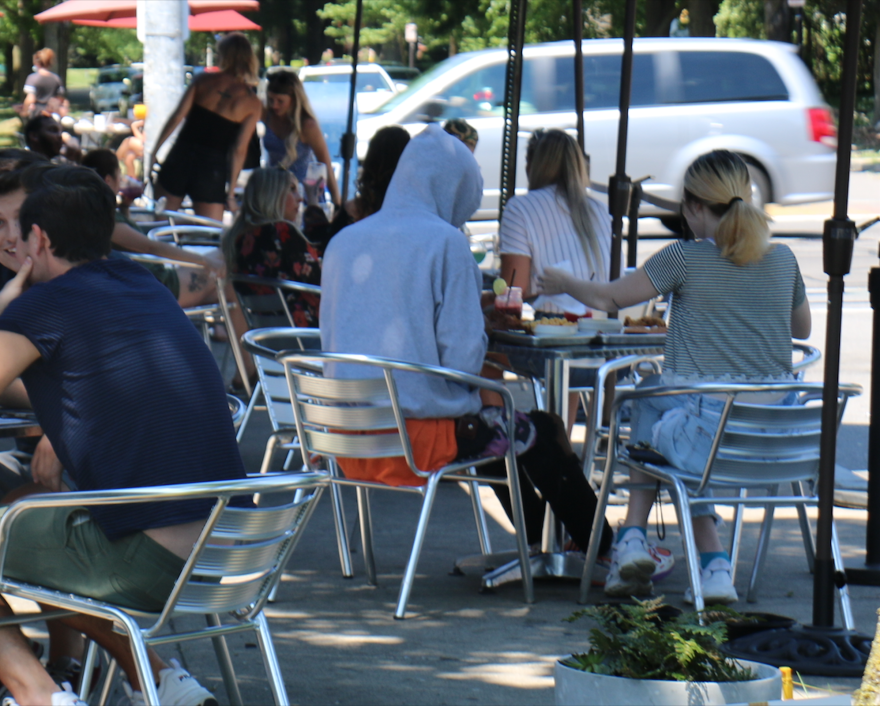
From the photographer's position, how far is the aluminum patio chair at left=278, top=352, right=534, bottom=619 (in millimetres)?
3895

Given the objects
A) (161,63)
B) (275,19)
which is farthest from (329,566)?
(275,19)

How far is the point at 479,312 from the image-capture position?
4109 millimetres

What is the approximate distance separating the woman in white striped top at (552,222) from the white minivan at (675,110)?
374 inches

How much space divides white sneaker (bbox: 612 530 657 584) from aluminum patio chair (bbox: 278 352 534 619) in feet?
1.02

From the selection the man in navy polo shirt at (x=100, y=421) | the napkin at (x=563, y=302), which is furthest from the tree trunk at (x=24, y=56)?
the man in navy polo shirt at (x=100, y=421)

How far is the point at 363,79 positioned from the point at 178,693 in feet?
89.2

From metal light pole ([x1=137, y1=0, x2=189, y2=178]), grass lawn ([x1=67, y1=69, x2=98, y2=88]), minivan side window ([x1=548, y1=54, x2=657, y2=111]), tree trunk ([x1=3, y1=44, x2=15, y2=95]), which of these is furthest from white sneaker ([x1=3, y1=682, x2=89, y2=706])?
grass lawn ([x1=67, y1=69, x2=98, y2=88])

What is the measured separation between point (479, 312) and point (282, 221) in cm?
219

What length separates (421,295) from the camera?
4.07 m

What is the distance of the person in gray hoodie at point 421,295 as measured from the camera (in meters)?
4.07

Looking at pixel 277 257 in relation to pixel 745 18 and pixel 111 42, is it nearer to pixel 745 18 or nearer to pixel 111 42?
pixel 745 18

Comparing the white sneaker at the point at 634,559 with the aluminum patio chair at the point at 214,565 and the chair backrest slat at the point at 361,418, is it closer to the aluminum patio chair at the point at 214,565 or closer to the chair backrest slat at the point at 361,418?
the chair backrest slat at the point at 361,418

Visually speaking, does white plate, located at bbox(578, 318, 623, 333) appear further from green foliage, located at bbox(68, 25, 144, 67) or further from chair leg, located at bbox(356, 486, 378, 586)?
green foliage, located at bbox(68, 25, 144, 67)

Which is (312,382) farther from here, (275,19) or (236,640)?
(275,19)
